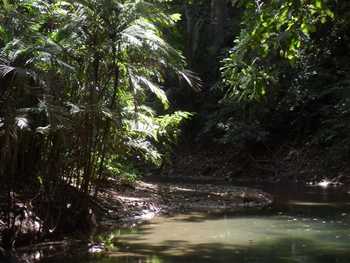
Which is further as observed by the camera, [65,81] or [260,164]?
[260,164]

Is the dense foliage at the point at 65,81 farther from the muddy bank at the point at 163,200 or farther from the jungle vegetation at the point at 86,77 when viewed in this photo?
the muddy bank at the point at 163,200

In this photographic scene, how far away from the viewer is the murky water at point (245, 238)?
7.42 meters

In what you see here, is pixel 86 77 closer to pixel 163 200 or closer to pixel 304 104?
pixel 163 200

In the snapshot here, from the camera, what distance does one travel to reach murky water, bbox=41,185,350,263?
292 inches

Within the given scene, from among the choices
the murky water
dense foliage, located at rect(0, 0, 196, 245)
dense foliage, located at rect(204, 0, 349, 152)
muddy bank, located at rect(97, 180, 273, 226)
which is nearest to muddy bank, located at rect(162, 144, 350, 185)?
dense foliage, located at rect(204, 0, 349, 152)

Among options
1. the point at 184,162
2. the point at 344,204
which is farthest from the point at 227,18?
the point at 344,204

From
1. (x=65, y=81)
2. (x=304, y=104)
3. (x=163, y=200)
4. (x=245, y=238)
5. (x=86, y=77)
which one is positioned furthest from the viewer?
(x=304, y=104)

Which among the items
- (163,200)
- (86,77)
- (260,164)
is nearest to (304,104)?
(260,164)

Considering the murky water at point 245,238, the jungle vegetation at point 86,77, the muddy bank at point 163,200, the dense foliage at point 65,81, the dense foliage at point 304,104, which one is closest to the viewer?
the jungle vegetation at point 86,77

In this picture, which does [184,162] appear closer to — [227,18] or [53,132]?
[227,18]

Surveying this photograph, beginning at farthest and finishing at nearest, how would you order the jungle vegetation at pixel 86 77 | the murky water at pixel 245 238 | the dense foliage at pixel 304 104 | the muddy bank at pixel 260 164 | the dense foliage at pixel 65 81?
the dense foliage at pixel 304 104 → the muddy bank at pixel 260 164 → the dense foliage at pixel 65 81 → the murky water at pixel 245 238 → the jungle vegetation at pixel 86 77

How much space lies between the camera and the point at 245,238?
8836 millimetres

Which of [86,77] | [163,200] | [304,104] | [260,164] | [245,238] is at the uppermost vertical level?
[304,104]

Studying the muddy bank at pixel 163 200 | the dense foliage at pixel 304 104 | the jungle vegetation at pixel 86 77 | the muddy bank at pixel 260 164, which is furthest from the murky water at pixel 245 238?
the dense foliage at pixel 304 104
